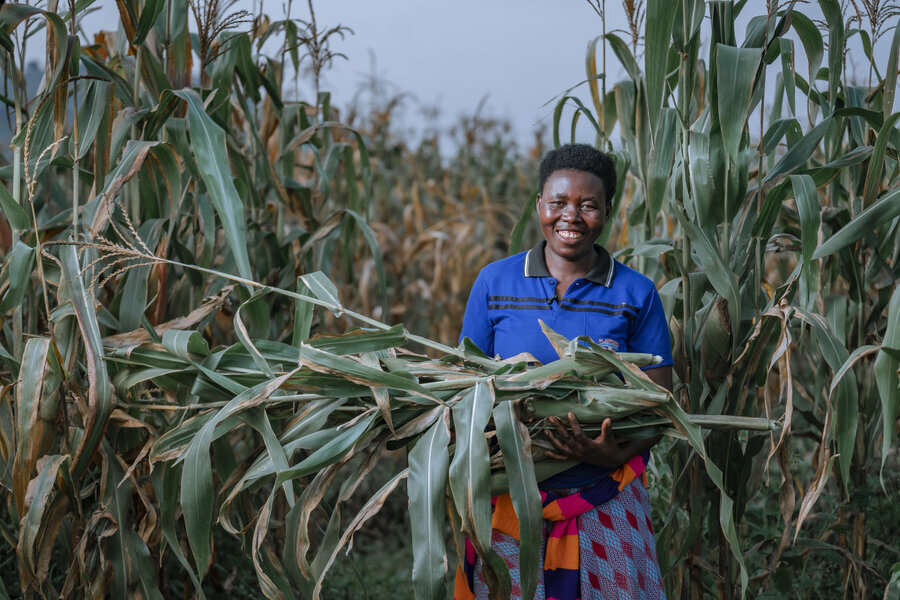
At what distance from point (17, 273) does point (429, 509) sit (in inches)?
34.5

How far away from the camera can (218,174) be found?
153 cm

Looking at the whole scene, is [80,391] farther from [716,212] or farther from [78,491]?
[716,212]

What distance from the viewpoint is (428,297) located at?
11.8 ft

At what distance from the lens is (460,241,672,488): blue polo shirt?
4.62ft

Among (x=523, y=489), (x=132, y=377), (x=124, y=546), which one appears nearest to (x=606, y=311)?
(x=523, y=489)

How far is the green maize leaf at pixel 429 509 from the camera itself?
1.17 m

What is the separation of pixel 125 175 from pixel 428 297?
7.11ft

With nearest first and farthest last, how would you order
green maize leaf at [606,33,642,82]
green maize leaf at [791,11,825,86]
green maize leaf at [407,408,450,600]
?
green maize leaf at [407,408,450,600], green maize leaf at [791,11,825,86], green maize leaf at [606,33,642,82]

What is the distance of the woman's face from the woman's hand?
33 centimetres

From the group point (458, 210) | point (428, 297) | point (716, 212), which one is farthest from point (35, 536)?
point (458, 210)

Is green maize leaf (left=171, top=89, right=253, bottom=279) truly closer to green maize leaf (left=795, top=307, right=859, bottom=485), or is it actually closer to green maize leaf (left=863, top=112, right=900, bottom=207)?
green maize leaf (left=795, top=307, right=859, bottom=485)

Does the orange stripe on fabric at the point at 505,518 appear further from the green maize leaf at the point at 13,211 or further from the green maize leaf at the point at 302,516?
the green maize leaf at the point at 13,211

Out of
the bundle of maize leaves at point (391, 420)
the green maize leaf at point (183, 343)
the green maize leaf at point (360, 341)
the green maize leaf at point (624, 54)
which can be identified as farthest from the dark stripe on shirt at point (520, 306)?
the green maize leaf at point (624, 54)

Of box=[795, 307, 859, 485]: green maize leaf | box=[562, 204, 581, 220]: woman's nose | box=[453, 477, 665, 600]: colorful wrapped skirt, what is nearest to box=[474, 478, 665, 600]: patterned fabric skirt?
box=[453, 477, 665, 600]: colorful wrapped skirt
